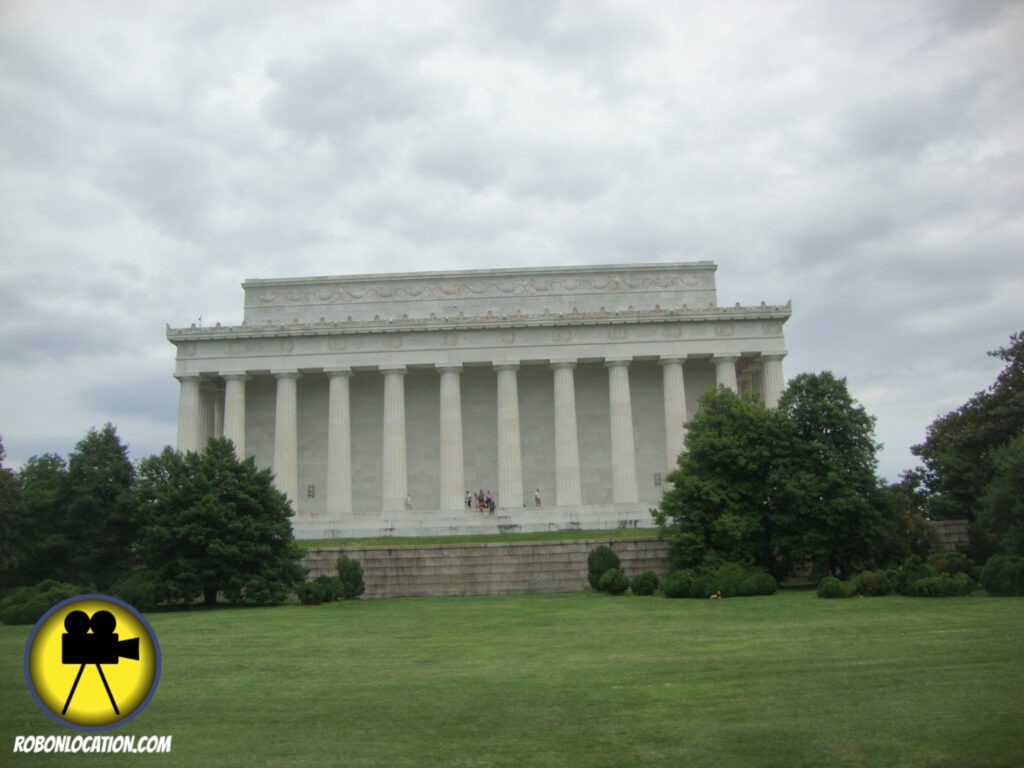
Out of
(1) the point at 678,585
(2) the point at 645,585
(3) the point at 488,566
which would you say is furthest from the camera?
(3) the point at 488,566

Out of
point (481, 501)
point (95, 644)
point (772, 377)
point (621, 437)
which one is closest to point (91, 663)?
point (95, 644)

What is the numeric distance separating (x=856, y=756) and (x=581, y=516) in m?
49.4

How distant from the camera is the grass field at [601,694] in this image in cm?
1181

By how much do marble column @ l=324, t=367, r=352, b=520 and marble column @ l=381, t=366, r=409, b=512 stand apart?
3039 mm

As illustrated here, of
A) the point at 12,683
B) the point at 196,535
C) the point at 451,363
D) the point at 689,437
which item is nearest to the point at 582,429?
the point at 451,363

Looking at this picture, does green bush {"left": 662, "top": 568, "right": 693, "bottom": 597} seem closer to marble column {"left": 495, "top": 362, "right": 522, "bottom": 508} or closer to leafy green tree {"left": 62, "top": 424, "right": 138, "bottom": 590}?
leafy green tree {"left": 62, "top": 424, "right": 138, "bottom": 590}

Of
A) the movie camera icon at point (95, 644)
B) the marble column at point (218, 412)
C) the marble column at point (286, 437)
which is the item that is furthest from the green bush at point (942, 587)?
the marble column at point (218, 412)

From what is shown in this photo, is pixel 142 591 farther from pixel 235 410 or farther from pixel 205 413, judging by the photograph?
pixel 205 413

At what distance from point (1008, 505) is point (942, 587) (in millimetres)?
9865

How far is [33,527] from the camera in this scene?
141ft

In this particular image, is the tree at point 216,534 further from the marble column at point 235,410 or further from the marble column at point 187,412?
the marble column at point 187,412

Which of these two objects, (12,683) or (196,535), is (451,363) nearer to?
(196,535)

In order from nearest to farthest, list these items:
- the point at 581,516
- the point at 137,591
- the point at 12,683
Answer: the point at 12,683
the point at 137,591
the point at 581,516

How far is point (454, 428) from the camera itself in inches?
2672
